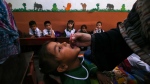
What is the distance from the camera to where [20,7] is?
3742mm

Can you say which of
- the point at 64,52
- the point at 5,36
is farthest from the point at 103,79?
the point at 5,36

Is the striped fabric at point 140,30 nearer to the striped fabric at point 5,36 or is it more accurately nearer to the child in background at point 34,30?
the striped fabric at point 5,36

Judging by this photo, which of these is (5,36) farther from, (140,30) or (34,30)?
(34,30)

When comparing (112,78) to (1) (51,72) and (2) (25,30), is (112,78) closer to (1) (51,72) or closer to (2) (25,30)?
(1) (51,72)

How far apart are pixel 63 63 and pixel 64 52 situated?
9 cm

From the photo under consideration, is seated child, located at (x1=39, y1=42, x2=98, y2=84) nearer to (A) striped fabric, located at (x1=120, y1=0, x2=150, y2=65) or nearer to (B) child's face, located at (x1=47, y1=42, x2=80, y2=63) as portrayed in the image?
(B) child's face, located at (x1=47, y1=42, x2=80, y2=63)

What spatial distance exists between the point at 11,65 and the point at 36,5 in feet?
10.3

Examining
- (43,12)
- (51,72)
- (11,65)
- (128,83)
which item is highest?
(43,12)

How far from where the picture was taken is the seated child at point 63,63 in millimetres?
1092

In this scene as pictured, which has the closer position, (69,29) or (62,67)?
(62,67)

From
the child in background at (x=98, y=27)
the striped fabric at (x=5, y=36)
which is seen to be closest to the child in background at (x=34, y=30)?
the child in background at (x=98, y=27)

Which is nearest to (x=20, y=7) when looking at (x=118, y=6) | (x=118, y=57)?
(x=118, y=6)

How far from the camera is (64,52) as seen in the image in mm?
1087

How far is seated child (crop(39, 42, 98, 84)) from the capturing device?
1.09 m
